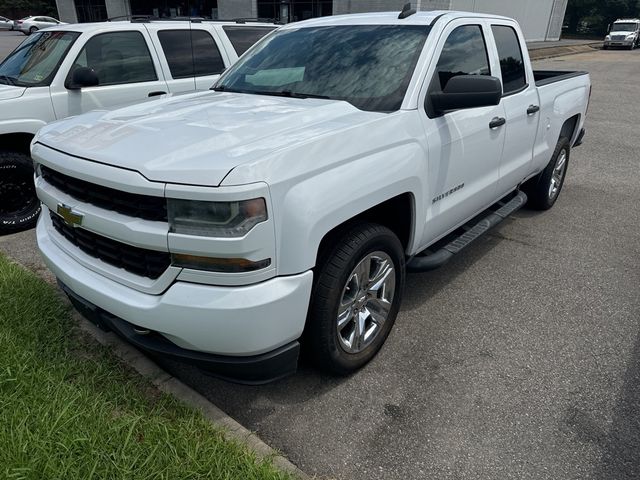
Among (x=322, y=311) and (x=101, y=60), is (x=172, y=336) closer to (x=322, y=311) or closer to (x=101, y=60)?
(x=322, y=311)

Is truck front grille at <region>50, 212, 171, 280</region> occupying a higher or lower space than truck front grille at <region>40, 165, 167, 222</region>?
lower

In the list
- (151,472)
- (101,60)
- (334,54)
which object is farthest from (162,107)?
(101,60)

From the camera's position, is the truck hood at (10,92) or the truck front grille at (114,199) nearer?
the truck front grille at (114,199)

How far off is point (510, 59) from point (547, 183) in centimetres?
172

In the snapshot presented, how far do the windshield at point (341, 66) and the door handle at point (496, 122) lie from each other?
84 cm

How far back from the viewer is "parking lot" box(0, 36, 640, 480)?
2.36 metres

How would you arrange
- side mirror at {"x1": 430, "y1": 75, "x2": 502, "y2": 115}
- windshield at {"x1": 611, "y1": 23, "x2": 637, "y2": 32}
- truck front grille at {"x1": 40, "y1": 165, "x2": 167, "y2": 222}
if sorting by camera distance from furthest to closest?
windshield at {"x1": 611, "y1": 23, "x2": 637, "y2": 32} → side mirror at {"x1": 430, "y1": 75, "x2": 502, "y2": 115} → truck front grille at {"x1": 40, "y1": 165, "x2": 167, "y2": 222}

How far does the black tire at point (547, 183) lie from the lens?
5355 millimetres

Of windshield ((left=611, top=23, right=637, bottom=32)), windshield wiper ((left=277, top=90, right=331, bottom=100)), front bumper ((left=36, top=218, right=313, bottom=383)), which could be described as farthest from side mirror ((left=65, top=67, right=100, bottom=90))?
windshield ((left=611, top=23, right=637, bottom=32))

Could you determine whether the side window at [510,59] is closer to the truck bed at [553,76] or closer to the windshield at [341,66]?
the truck bed at [553,76]

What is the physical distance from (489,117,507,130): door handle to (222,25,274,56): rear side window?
3.57m

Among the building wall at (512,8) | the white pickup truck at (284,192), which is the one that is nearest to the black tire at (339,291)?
the white pickup truck at (284,192)

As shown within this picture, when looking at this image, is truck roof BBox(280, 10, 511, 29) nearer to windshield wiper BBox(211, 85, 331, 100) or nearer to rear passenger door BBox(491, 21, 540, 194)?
rear passenger door BBox(491, 21, 540, 194)

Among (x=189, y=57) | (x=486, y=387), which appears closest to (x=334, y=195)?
(x=486, y=387)
